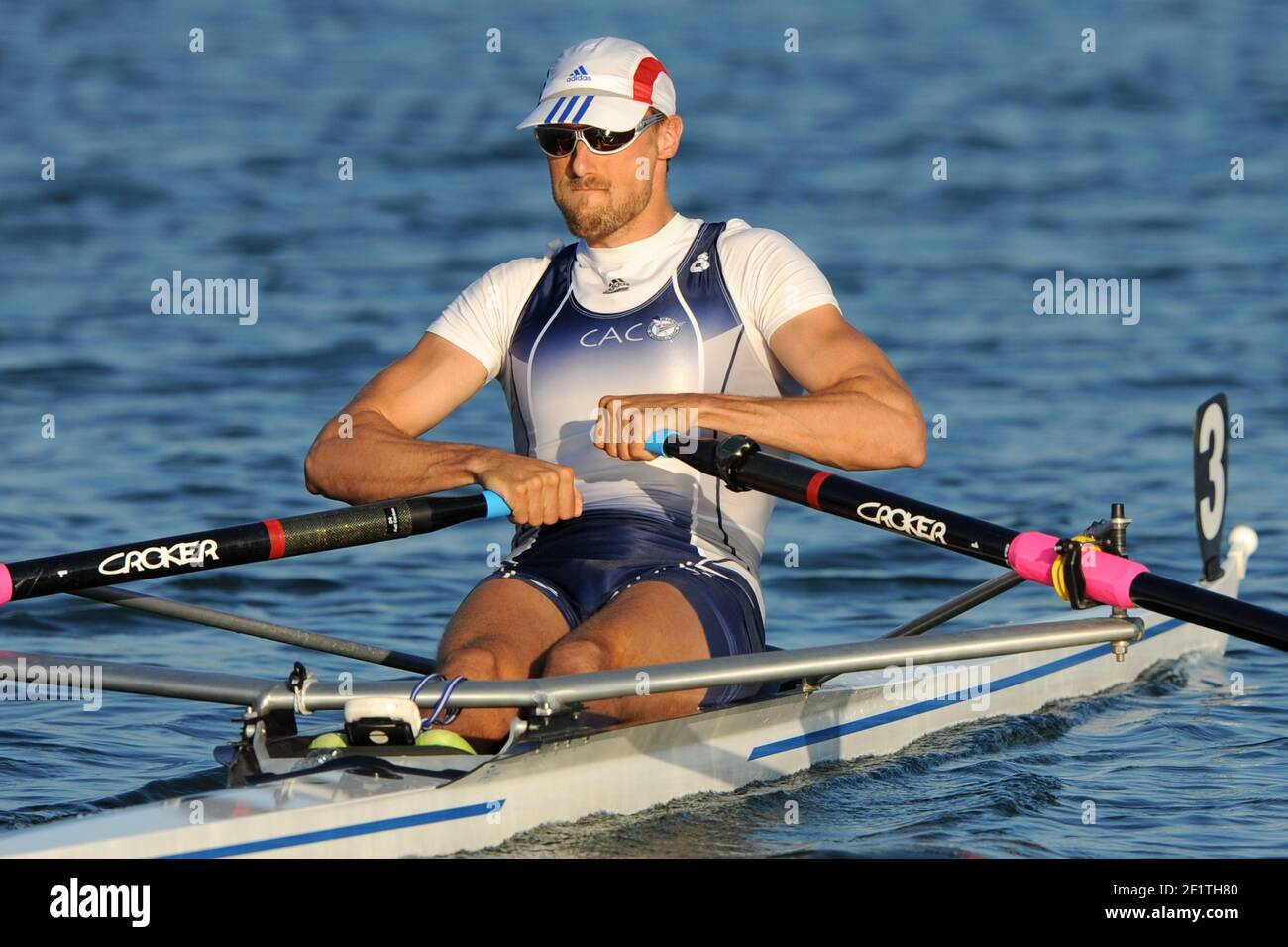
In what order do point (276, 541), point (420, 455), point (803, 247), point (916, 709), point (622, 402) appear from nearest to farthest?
point (276, 541), point (622, 402), point (420, 455), point (916, 709), point (803, 247)

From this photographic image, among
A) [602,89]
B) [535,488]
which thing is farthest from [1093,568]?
[602,89]

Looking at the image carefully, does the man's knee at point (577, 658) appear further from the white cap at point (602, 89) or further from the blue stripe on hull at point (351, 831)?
the white cap at point (602, 89)

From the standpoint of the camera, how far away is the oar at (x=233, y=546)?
509 cm

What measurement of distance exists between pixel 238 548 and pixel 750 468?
1434 mm

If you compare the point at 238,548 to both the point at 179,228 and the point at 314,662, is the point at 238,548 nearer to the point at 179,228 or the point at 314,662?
the point at 314,662

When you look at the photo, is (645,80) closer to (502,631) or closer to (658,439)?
(658,439)

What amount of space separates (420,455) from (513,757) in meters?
1.18

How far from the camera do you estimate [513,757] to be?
480cm

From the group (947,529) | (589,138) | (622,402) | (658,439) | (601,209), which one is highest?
(589,138)

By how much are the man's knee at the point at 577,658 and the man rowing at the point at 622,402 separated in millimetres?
44

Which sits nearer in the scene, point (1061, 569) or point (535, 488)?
point (1061, 569)

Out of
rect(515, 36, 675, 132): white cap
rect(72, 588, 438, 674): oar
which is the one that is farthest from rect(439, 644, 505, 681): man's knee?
rect(515, 36, 675, 132): white cap

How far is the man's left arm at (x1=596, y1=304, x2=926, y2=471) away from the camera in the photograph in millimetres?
5316

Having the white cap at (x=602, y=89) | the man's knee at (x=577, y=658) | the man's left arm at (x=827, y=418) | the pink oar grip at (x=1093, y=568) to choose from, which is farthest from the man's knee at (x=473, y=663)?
the white cap at (x=602, y=89)
